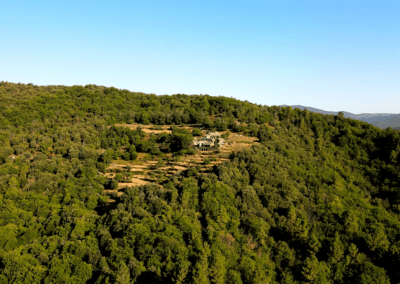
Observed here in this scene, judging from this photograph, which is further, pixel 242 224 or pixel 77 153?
pixel 77 153

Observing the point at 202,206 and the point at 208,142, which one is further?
the point at 208,142

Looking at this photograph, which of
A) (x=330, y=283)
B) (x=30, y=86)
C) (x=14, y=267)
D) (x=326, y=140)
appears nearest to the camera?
(x=14, y=267)

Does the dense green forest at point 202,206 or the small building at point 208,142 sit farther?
the small building at point 208,142

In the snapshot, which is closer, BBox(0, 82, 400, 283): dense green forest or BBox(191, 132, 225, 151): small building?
BBox(0, 82, 400, 283): dense green forest

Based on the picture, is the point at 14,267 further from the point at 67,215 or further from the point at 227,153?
the point at 227,153

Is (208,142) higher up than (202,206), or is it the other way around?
(208,142)

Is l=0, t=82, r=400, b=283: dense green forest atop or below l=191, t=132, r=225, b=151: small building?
below

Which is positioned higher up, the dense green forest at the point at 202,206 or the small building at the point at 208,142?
the small building at the point at 208,142

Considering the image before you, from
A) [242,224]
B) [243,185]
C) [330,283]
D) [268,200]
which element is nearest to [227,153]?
[243,185]
